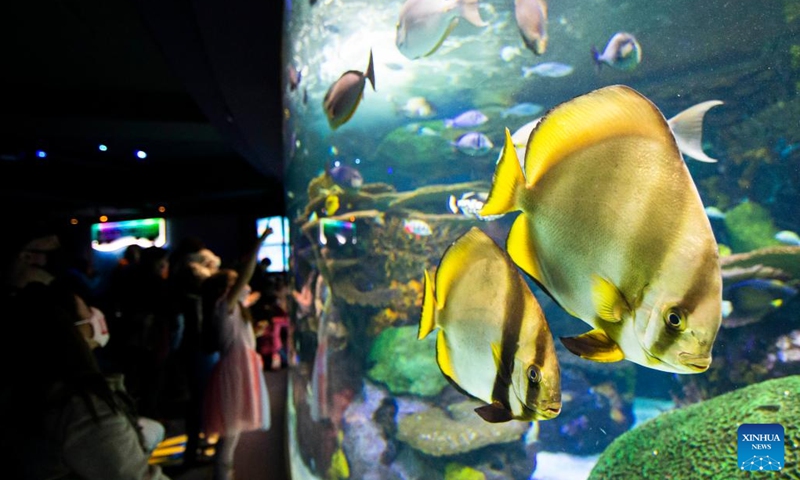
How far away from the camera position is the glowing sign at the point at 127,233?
1108cm

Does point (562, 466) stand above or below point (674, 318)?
below

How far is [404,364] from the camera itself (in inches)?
129

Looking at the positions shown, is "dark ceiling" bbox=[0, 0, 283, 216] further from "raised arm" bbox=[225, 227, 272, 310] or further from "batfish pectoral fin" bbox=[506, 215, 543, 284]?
"batfish pectoral fin" bbox=[506, 215, 543, 284]

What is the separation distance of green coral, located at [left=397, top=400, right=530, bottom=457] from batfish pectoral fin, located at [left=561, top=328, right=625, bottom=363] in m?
2.15

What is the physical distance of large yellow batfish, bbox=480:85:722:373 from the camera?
791mm

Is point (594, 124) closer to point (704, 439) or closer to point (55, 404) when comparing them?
point (704, 439)

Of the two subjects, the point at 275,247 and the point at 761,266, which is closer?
the point at 761,266

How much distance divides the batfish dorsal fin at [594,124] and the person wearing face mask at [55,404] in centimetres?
267

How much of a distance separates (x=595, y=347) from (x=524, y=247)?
0.76 ft

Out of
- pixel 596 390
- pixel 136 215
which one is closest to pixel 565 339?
pixel 596 390

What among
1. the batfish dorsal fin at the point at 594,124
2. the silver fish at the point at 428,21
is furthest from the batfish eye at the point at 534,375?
the silver fish at the point at 428,21

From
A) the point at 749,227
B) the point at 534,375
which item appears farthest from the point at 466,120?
the point at 534,375

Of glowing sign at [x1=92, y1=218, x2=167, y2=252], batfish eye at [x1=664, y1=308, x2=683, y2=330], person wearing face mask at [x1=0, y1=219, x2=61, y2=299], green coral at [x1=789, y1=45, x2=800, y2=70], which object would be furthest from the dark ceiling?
batfish eye at [x1=664, y1=308, x2=683, y2=330]

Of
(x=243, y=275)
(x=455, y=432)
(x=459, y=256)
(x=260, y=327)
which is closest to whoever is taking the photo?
(x=459, y=256)
